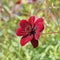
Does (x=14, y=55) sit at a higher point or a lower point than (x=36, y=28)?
lower

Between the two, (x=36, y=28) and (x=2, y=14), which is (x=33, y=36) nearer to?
(x=36, y=28)

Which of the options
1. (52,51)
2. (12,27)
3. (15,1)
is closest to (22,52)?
(52,51)

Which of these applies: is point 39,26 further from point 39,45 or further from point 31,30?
point 39,45

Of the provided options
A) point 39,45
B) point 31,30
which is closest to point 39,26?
point 31,30

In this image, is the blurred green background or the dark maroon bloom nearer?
the dark maroon bloom

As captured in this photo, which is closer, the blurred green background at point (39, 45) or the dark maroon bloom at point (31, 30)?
the dark maroon bloom at point (31, 30)

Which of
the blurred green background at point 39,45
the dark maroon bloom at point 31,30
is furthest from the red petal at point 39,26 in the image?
the blurred green background at point 39,45

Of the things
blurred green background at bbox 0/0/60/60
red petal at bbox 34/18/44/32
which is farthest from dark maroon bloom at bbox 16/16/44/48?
blurred green background at bbox 0/0/60/60

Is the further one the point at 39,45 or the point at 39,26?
the point at 39,45

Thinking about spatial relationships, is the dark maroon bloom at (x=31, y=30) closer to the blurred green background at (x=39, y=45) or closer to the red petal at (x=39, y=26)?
the red petal at (x=39, y=26)

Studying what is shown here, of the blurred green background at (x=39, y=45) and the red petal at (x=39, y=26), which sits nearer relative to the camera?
the red petal at (x=39, y=26)

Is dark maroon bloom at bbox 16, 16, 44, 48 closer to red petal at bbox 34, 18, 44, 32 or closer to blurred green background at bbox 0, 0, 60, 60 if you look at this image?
red petal at bbox 34, 18, 44, 32
